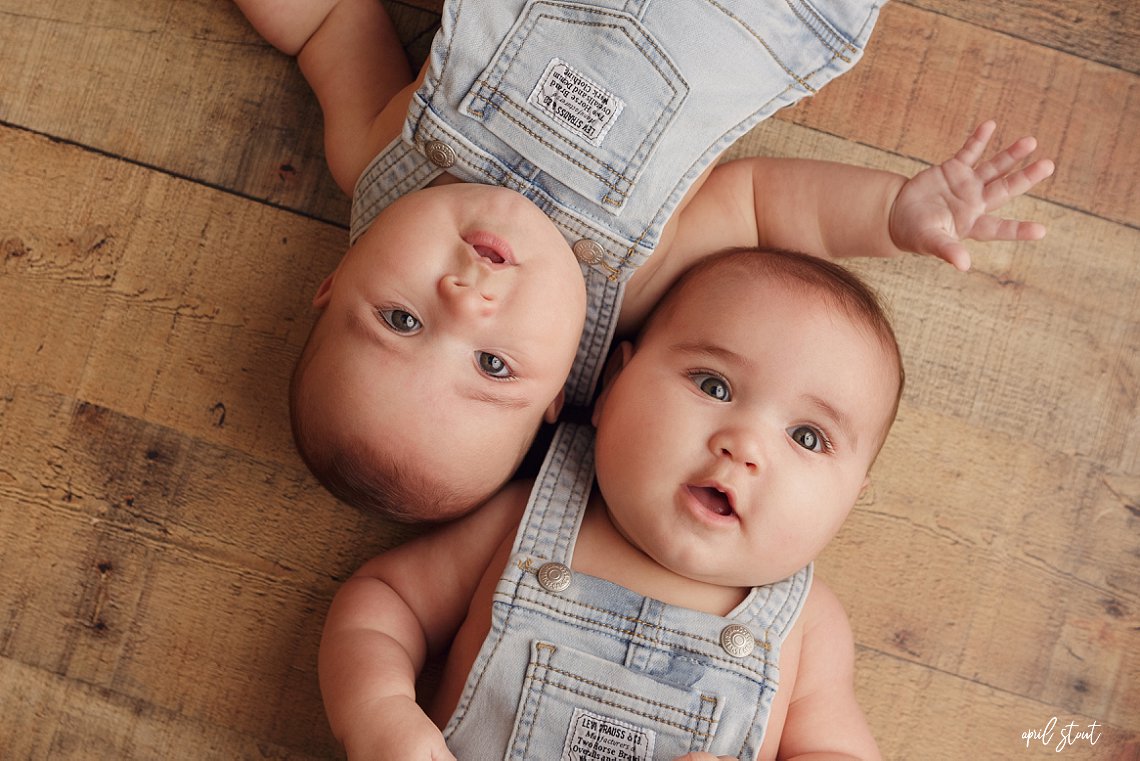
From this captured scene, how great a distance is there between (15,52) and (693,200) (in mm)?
1083

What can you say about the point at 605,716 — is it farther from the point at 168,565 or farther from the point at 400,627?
the point at 168,565

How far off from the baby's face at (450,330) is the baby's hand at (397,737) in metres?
0.30

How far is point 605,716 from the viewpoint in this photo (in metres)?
1.23

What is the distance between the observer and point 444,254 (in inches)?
46.6

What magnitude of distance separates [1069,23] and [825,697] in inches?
44.3

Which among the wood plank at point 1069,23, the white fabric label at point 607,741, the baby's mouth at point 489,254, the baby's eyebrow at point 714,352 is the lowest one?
the white fabric label at point 607,741

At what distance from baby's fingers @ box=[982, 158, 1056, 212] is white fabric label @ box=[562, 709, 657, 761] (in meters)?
0.86

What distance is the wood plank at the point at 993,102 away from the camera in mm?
1529

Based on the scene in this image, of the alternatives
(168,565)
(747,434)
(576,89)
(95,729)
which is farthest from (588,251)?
(95,729)

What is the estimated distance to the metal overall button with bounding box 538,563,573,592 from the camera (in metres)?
1.28

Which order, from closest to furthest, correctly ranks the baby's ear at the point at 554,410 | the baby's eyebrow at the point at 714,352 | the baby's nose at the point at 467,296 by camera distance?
1. the baby's nose at the point at 467,296
2. the baby's eyebrow at the point at 714,352
3. the baby's ear at the point at 554,410

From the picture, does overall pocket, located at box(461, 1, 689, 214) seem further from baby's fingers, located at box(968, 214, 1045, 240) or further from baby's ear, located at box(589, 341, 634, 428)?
baby's fingers, located at box(968, 214, 1045, 240)

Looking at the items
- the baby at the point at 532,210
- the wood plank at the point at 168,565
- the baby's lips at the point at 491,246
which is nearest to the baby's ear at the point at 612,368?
the baby at the point at 532,210

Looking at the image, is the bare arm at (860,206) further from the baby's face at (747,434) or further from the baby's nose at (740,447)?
the baby's nose at (740,447)
